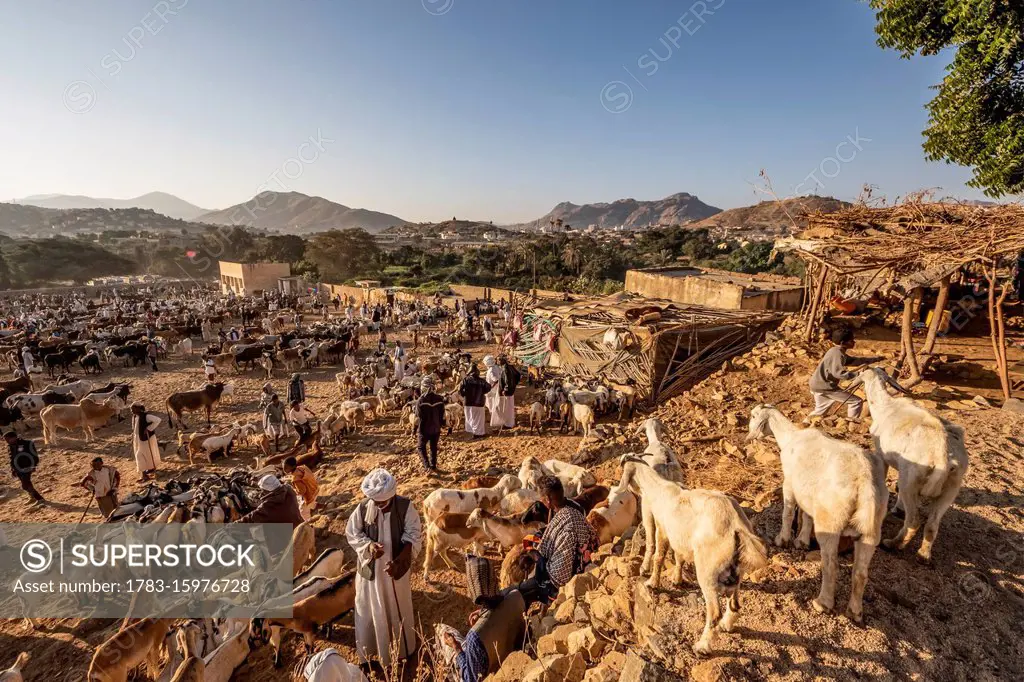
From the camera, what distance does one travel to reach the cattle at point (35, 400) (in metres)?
12.0

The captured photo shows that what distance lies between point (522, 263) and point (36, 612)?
46954mm

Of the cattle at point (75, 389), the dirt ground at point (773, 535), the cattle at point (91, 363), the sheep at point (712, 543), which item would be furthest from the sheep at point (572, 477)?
the cattle at point (91, 363)

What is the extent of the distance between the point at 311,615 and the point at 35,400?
13.7m

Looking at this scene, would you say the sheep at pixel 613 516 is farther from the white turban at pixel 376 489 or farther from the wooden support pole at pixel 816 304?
the wooden support pole at pixel 816 304

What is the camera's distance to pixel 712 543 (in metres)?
3.00

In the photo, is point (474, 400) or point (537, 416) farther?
point (537, 416)

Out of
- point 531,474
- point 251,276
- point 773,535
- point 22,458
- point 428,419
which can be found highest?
point 251,276

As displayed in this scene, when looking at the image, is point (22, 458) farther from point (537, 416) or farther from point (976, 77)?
point (976, 77)

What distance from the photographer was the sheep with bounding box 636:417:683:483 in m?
4.52

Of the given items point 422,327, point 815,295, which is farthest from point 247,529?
point 422,327

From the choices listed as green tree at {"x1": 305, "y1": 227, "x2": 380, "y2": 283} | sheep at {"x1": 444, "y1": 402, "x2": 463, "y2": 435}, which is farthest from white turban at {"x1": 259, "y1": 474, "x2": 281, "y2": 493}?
green tree at {"x1": 305, "y1": 227, "x2": 380, "y2": 283}

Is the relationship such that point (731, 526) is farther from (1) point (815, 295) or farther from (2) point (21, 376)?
(2) point (21, 376)

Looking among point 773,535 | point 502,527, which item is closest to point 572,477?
point 502,527

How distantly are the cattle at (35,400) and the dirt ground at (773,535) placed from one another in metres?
2.24
